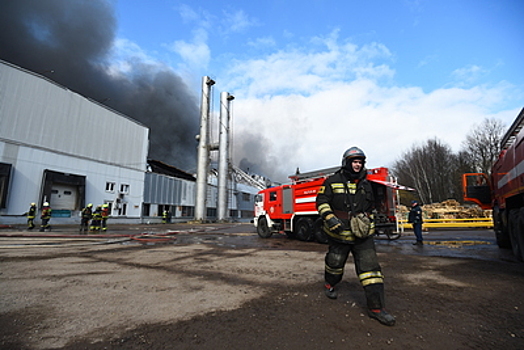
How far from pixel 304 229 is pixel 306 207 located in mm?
903

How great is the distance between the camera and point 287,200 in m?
11.4

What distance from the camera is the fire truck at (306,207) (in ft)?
31.0

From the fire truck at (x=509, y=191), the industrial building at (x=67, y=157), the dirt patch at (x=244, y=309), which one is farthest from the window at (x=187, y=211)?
the fire truck at (x=509, y=191)

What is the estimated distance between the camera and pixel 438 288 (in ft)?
11.9

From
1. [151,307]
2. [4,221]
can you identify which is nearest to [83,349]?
[151,307]

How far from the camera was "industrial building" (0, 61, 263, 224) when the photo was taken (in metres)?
19.8

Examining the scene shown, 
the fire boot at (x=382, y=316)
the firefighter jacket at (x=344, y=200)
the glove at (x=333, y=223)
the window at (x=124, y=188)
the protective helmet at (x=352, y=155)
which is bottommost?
the fire boot at (x=382, y=316)

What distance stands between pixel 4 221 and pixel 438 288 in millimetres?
26050

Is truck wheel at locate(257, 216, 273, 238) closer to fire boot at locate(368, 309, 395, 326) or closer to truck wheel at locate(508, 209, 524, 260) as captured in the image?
truck wheel at locate(508, 209, 524, 260)

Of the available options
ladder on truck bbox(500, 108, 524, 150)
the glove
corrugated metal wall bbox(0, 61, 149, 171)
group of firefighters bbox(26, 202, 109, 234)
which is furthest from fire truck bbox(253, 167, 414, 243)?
corrugated metal wall bbox(0, 61, 149, 171)

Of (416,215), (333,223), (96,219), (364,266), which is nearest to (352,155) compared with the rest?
(333,223)

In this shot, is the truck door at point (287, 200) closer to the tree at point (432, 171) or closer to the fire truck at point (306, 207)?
the fire truck at point (306, 207)

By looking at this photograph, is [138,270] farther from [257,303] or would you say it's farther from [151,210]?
[151,210]

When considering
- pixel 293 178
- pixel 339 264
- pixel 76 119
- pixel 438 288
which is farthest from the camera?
pixel 76 119
